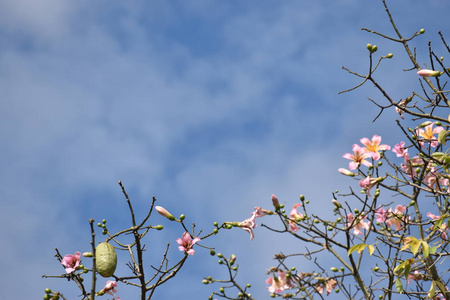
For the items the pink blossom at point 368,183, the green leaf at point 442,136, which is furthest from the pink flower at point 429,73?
the pink blossom at point 368,183

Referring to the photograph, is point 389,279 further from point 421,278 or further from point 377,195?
point 421,278

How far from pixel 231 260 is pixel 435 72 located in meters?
2.48

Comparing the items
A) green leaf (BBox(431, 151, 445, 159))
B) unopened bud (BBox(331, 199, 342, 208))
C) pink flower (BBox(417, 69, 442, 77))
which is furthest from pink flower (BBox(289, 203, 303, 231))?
pink flower (BBox(417, 69, 442, 77))

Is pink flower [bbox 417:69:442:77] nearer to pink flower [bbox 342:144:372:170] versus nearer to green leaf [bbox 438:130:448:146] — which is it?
green leaf [bbox 438:130:448:146]

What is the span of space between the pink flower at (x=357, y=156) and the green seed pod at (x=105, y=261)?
259 centimetres

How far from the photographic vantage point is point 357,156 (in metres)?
4.96

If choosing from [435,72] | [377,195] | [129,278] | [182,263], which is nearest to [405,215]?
[377,195]

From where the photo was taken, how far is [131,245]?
3922 millimetres

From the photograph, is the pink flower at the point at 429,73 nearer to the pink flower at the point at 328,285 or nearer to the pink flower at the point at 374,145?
the pink flower at the point at 374,145

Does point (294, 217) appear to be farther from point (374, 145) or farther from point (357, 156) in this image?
point (374, 145)

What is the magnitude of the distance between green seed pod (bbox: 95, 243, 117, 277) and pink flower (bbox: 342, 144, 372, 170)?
2592 mm

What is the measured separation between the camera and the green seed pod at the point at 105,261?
10.8ft

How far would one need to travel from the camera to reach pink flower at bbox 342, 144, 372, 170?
491cm

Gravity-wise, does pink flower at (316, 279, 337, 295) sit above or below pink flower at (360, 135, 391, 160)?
below
